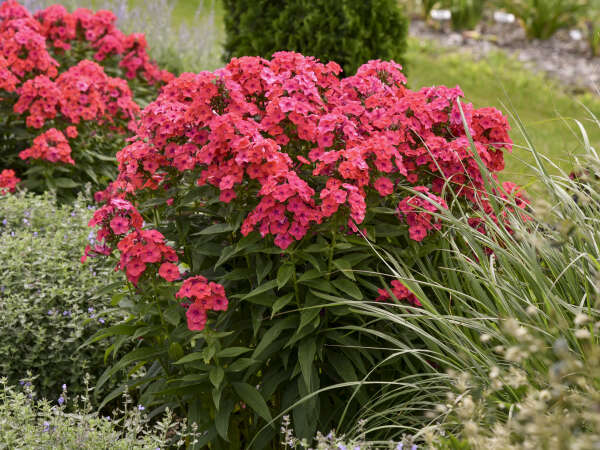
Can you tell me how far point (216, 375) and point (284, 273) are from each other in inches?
17.3

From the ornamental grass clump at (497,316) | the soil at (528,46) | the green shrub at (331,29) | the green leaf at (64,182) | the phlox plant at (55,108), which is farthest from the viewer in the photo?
the soil at (528,46)

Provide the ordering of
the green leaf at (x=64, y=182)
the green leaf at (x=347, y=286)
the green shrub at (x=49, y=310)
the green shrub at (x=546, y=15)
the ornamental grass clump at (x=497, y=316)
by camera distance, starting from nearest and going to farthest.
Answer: the ornamental grass clump at (x=497, y=316), the green leaf at (x=347, y=286), the green shrub at (x=49, y=310), the green leaf at (x=64, y=182), the green shrub at (x=546, y=15)

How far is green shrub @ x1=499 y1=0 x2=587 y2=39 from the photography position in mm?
11812

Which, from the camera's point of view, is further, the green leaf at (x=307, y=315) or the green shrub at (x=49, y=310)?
the green shrub at (x=49, y=310)

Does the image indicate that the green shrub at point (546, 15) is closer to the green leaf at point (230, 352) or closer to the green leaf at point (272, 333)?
the green leaf at point (272, 333)

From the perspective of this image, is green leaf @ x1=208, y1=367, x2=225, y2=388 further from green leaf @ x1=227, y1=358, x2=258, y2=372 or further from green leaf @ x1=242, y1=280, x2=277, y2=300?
green leaf @ x1=242, y1=280, x2=277, y2=300

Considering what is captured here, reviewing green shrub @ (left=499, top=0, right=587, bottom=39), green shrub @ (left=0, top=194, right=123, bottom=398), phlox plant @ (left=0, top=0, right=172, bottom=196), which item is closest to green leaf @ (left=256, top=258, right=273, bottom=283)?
green shrub @ (left=0, top=194, right=123, bottom=398)

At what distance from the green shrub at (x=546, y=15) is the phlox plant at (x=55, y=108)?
8648 mm

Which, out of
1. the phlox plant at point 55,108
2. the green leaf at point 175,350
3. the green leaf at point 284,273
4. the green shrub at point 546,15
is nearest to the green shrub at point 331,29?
the phlox plant at point 55,108

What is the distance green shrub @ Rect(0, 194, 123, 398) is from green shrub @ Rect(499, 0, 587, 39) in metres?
10.3

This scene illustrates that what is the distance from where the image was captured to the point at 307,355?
8.32 feet

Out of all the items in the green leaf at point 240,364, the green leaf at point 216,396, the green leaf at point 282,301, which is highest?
the green leaf at point 282,301

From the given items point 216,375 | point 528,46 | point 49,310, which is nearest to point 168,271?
point 216,375

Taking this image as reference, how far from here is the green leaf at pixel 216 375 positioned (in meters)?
2.43
